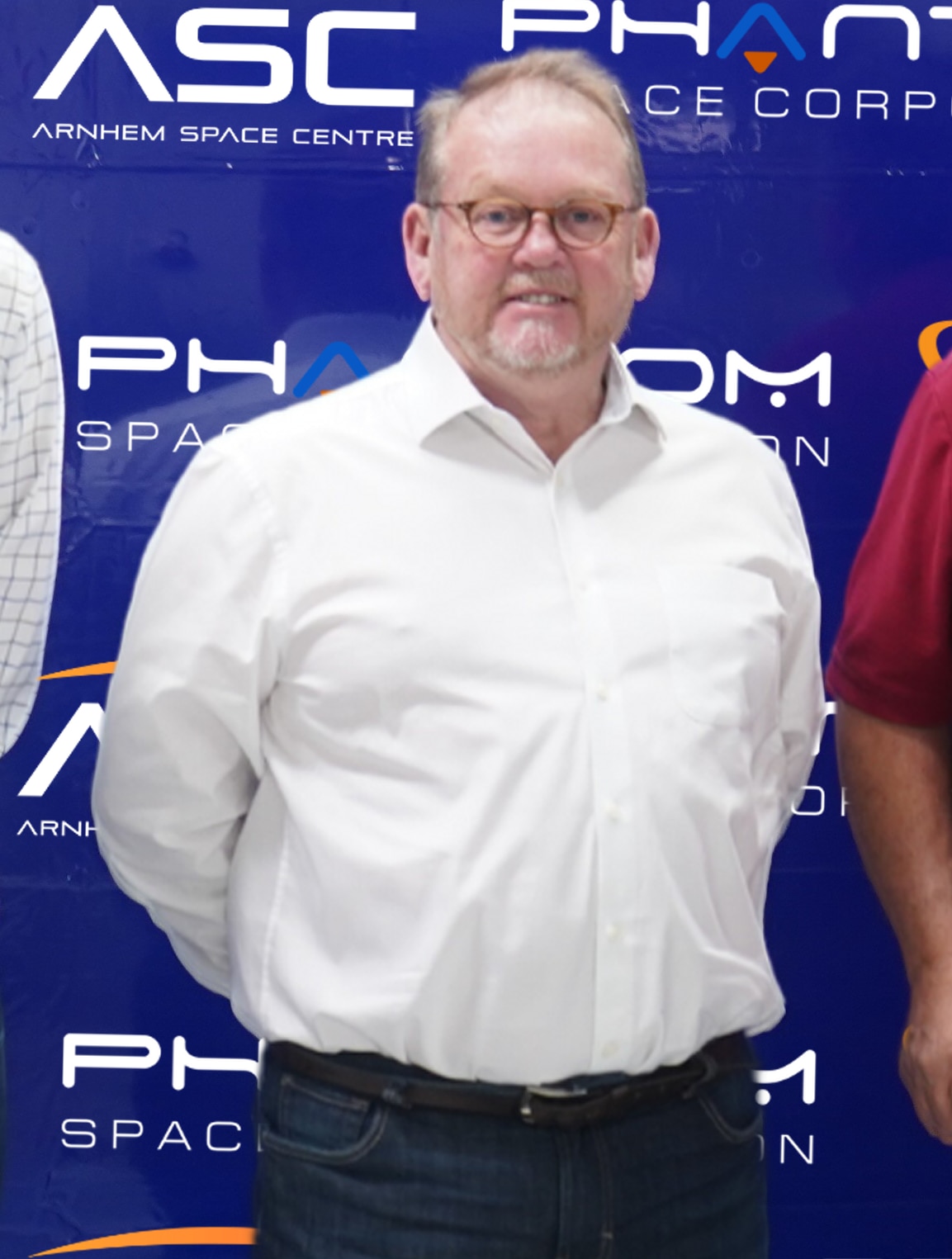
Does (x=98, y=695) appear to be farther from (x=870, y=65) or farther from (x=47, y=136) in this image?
(x=870, y=65)

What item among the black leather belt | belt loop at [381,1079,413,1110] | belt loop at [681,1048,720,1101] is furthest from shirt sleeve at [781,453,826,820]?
belt loop at [381,1079,413,1110]

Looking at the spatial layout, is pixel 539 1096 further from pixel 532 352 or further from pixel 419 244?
pixel 419 244

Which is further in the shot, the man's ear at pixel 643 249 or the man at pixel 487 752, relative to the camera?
the man's ear at pixel 643 249

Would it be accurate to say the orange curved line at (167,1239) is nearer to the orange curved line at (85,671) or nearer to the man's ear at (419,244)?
the orange curved line at (85,671)

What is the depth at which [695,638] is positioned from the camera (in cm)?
168

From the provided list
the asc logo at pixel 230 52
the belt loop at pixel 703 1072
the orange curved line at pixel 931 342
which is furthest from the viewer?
the orange curved line at pixel 931 342

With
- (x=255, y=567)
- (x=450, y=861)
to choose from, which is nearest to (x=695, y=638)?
(x=450, y=861)

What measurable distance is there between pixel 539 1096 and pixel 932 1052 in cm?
45

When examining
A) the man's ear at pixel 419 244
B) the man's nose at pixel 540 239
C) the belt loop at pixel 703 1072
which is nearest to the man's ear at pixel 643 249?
the man's nose at pixel 540 239

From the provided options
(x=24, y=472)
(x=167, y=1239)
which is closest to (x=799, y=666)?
(x=24, y=472)

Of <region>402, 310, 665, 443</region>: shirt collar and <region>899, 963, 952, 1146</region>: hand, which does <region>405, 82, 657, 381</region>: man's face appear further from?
<region>899, 963, 952, 1146</region>: hand

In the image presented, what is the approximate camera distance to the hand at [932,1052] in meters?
1.61

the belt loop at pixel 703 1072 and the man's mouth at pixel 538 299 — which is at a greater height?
the man's mouth at pixel 538 299

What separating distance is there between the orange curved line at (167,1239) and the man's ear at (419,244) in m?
1.65
